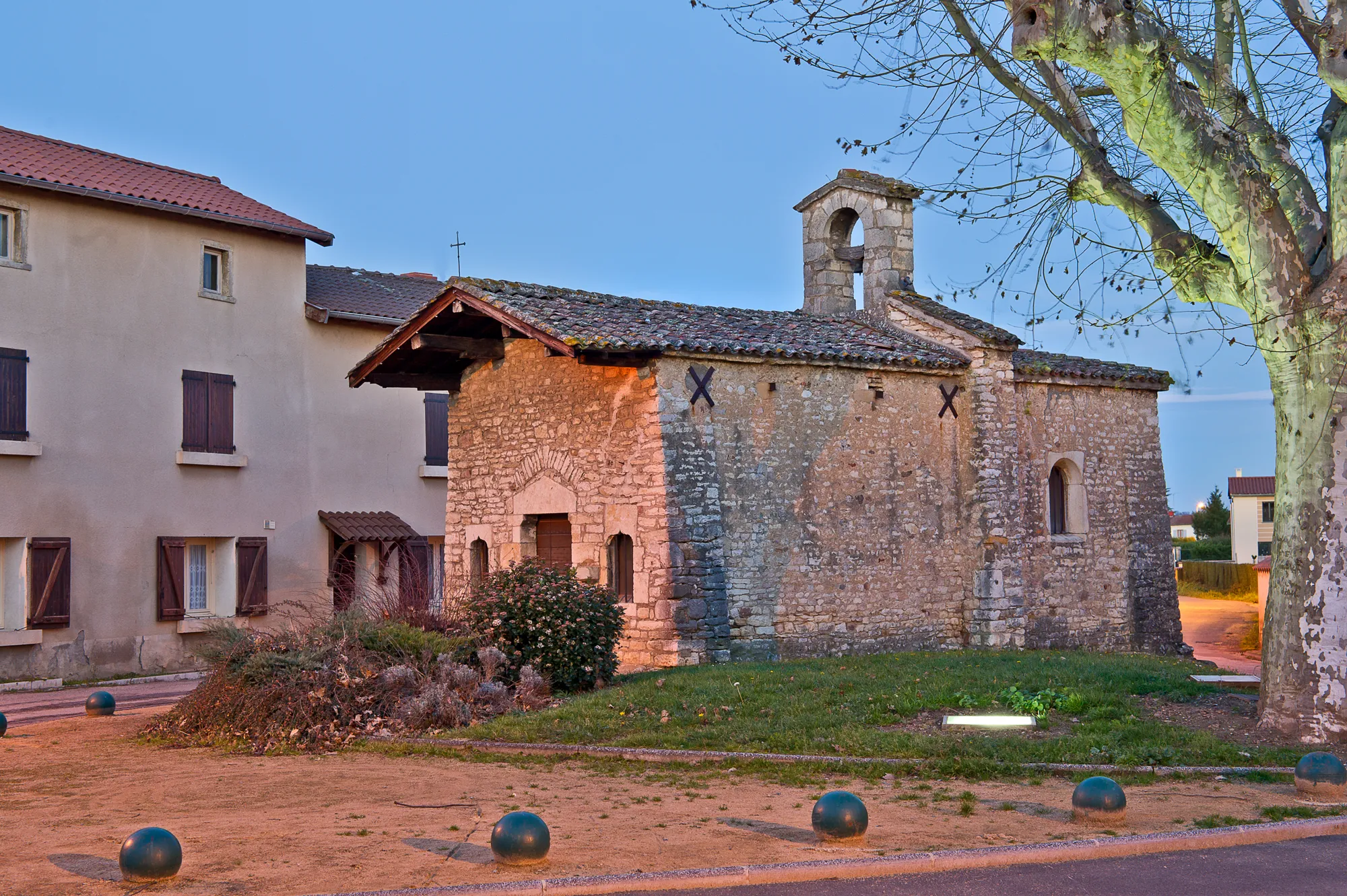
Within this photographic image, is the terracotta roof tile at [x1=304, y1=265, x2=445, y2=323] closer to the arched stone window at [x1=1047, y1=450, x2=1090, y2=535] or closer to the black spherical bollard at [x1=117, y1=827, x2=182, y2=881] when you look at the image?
the arched stone window at [x1=1047, y1=450, x2=1090, y2=535]

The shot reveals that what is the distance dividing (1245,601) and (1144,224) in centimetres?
2976

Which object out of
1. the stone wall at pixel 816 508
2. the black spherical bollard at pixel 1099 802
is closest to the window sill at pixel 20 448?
the stone wall at pixel 816 508

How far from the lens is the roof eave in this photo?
17031 mm

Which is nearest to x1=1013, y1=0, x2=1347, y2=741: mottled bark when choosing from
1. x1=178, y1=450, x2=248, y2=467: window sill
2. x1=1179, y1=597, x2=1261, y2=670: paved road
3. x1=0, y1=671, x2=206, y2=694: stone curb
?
x1=1179, y1=597, x2=1261, y2=670: paved road

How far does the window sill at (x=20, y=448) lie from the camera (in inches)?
654

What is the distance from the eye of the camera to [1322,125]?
9.73 metres

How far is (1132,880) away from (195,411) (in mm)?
16549

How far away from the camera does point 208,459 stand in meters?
19.1

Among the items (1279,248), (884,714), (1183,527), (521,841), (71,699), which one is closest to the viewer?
(521,841)

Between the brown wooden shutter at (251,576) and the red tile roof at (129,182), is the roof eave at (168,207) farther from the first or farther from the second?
the brown wooden shutter at (251,576)

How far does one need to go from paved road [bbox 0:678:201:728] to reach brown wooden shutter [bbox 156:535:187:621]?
4.39 ft

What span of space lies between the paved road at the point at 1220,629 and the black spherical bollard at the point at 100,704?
1558 cm

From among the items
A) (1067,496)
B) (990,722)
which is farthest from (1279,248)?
(1067,496)

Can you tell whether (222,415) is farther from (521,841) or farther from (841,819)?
(841,819)
